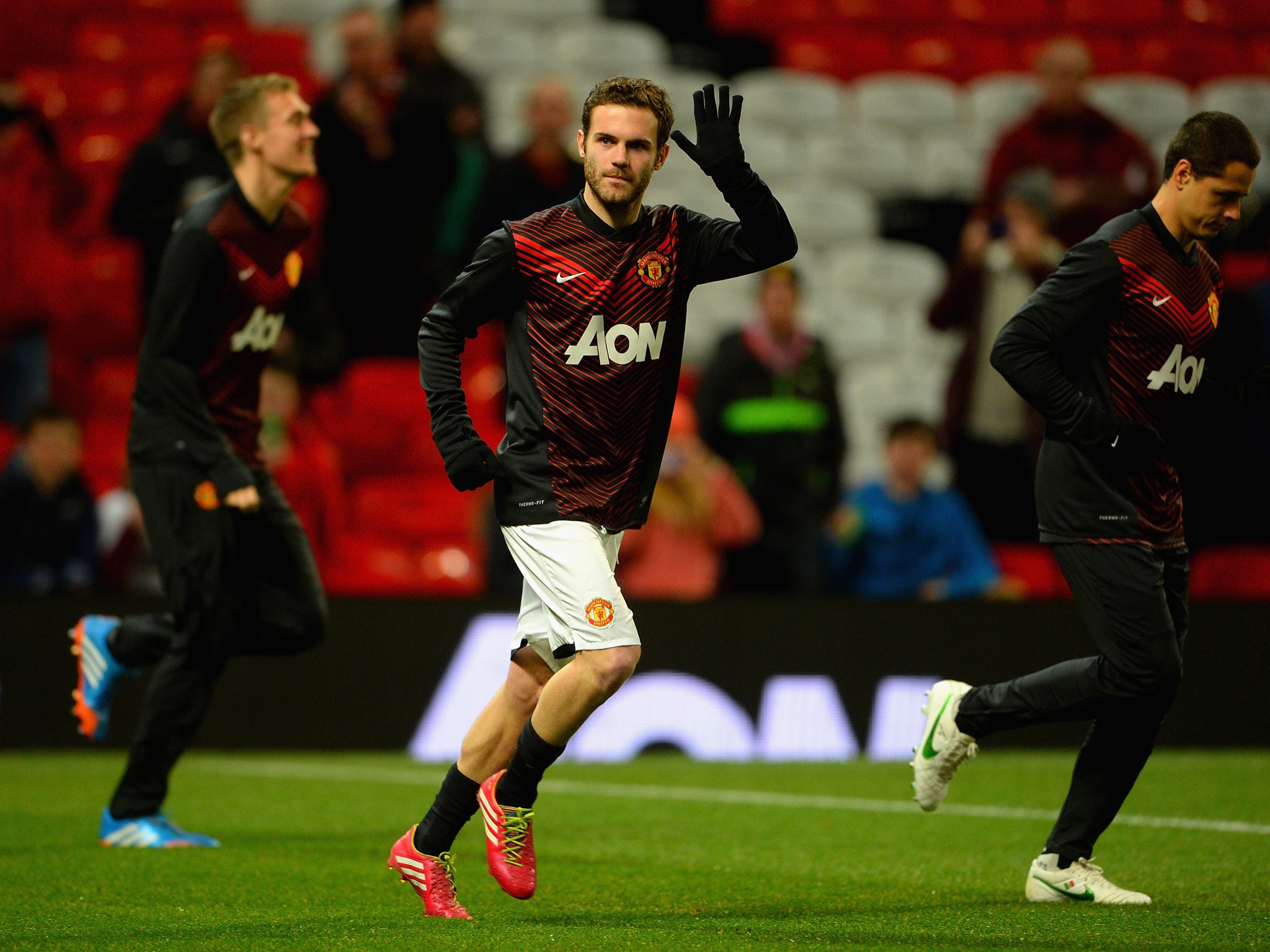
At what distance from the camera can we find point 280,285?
5934 mm

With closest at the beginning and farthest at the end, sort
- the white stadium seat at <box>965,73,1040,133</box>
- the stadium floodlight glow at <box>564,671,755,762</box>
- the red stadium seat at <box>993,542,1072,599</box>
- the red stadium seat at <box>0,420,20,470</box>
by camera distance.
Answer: the stadium floodlight glow at <box>564,671,755,762</box>
the red stadium seat at <box>0,420,20,470</box>
the red stadium seat at <box>993,542,1072,599</box>
the white stadium seat at <box>965,73,1040,133</box>

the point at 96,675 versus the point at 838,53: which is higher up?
the point at 838,53

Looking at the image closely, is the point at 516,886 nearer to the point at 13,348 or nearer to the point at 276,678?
the point at 276,678

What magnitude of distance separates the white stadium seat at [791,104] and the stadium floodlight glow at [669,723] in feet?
20.8

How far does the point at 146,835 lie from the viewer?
5699mm

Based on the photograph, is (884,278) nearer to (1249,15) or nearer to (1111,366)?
(1249,15)

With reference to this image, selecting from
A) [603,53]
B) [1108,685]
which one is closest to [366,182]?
[603,53]

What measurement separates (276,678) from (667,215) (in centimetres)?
473

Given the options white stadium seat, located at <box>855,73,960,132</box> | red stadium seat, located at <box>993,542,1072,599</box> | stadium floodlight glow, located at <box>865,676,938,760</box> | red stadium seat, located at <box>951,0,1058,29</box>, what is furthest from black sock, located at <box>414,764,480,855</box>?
red stadium seat, located at <box>951,0,1058,29</box>

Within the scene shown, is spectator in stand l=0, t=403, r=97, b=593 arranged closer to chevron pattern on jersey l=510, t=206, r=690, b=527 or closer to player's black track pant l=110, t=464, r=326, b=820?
player's black track pant l=110, t=464, r=326, b=820

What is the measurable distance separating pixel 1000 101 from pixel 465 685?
7526 mm

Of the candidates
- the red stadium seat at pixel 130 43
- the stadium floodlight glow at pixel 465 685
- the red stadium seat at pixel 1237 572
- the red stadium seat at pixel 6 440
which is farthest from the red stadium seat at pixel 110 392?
the red stadium seat at pixel 1237 572

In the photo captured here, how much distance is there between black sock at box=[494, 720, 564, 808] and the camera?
4371 millimetres

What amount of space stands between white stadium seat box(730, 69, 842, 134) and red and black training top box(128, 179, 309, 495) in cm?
836
